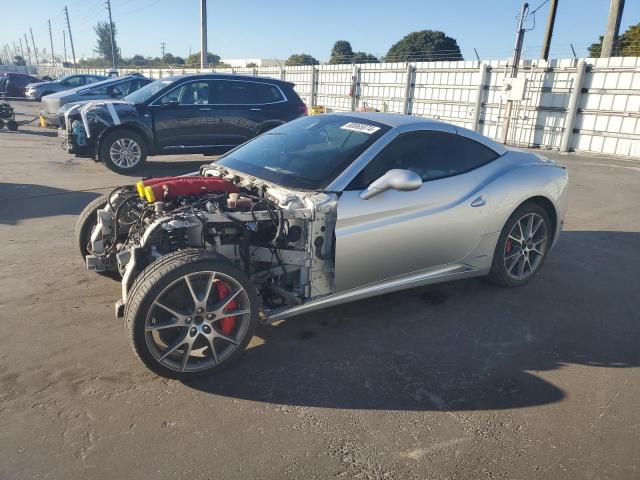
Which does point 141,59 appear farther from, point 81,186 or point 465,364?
point 465,364

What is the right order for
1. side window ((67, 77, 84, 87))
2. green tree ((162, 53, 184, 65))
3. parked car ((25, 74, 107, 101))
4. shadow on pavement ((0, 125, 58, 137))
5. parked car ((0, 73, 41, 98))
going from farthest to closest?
green tree ((162, 53, 184, 65)), parked car ((0, 73, 41, 98)), parked car ((25, 74, 107, 101)), side window ((67, 77, 84, 87)), shadow on pavement ((0, 125, 58, 137))

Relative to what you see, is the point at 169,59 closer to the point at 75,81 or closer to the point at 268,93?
the point at 75,81

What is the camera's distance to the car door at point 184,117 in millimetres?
9164

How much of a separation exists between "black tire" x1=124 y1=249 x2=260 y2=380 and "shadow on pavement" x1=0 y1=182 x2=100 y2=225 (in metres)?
4.10

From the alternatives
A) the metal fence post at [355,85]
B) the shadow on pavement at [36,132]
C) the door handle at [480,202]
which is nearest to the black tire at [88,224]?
the door handle at [480,202]

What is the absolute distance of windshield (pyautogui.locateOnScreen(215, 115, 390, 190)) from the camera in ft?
11.5

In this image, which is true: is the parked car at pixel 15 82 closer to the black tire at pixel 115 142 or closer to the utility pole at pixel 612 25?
the black tire at pixel 115 142

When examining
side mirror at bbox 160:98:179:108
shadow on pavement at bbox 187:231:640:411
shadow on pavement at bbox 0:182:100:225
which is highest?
side mirror at bbox 160:98:179:108

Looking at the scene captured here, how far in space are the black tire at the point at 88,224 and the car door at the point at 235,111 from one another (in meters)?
5.82

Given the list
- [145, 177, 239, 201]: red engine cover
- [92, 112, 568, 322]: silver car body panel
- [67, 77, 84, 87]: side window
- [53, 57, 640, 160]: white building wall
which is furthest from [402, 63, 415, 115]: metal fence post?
[145, 177, 239, 201]: red engine cover

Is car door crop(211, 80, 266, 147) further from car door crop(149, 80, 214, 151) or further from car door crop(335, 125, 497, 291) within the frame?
car door crop(335, 125, 497, 291)

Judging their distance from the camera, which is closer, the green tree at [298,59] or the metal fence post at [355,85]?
the metal fence post at [355,85]

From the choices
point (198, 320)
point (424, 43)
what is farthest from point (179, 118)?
point (424, 43)

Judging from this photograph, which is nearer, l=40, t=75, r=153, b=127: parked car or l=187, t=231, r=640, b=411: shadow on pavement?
l=187, t=231, r=640, b=411: shadow on pavement
